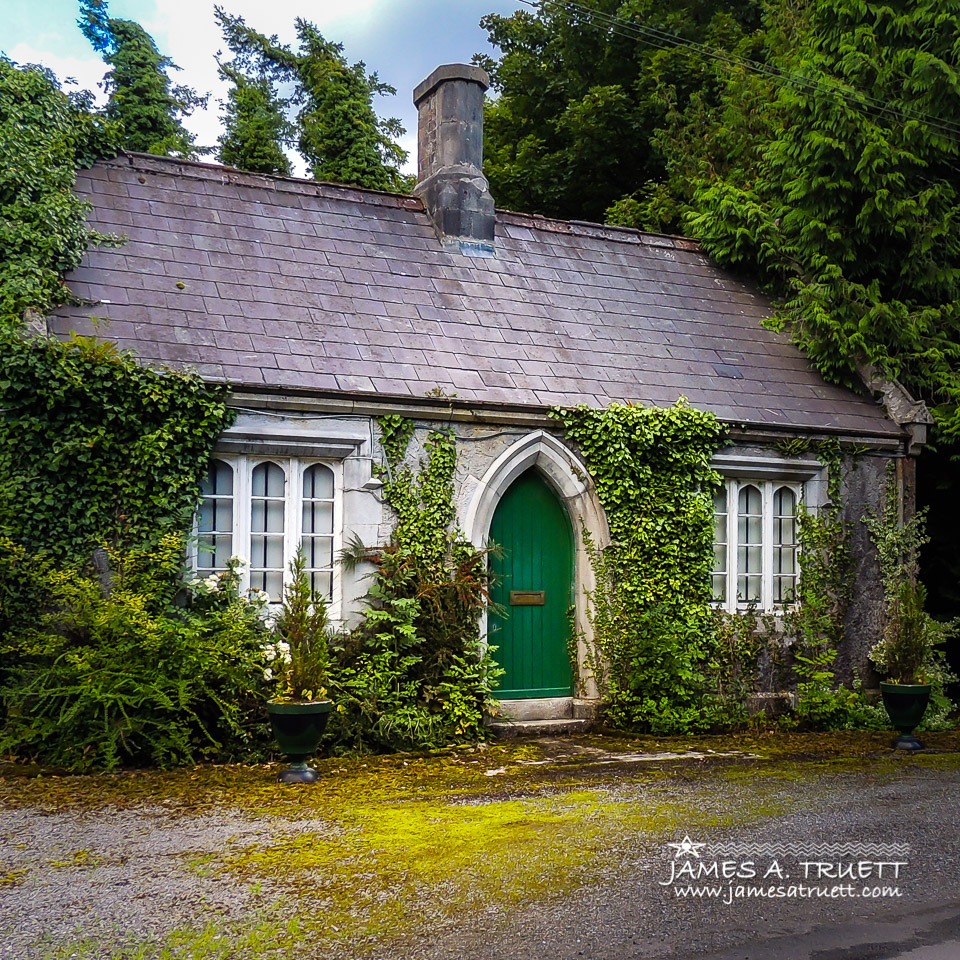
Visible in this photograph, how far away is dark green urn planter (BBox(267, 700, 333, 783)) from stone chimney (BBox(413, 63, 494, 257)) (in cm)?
682

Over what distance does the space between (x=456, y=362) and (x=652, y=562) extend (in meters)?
2.94

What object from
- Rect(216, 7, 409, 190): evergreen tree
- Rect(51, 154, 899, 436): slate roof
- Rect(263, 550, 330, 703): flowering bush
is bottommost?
Rect(263, 550, 330, 703): flowering bush

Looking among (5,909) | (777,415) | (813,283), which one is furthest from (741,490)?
(5,909)

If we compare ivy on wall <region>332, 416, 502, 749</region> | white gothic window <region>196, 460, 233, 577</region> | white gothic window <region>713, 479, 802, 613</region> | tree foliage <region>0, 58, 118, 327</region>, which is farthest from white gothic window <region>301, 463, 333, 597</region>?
white gothic window <region>713, 479, 802, 613</region>

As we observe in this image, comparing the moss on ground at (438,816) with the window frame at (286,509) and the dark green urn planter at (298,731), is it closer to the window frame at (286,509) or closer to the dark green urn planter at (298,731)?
the dark green urn planter at (298,731)

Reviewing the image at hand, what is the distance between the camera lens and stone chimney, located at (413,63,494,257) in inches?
491

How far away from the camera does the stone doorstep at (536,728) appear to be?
967 cm

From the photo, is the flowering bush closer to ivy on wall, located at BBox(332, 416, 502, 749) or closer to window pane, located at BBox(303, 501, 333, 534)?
ivy on wall, located at BBox(332, 416, 502, 749)

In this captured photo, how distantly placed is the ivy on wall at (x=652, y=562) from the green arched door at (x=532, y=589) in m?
0.40

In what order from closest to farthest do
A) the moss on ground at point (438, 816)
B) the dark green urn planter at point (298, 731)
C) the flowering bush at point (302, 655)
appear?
the moss on ground at point (438, 816)
the dark green urn planter at point (298, 731)
the flowering bush at point (302, 655)

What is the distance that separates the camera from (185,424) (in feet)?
28.0

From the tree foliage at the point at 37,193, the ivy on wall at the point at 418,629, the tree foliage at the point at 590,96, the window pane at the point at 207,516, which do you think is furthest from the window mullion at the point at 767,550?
the tree foliage at the point at 590,96

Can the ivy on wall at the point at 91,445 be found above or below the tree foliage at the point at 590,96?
below

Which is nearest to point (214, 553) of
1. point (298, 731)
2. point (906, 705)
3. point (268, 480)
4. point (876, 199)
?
point (268, 480)
